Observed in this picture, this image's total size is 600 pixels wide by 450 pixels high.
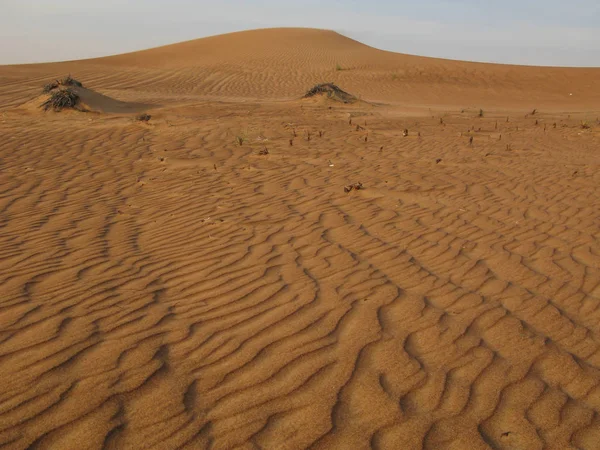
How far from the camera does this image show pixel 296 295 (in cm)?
380

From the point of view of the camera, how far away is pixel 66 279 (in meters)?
4.10

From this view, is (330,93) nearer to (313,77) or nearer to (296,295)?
(313,77)

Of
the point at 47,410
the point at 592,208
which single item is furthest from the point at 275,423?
the point at 592,208

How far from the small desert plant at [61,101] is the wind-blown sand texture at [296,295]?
10.9 feet

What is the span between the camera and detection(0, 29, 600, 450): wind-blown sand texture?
2525 millimetres

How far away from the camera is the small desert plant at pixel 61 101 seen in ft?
43.0

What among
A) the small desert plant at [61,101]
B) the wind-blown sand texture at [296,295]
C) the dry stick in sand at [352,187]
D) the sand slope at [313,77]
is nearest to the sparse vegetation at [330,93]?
the sand slope at [313,77]

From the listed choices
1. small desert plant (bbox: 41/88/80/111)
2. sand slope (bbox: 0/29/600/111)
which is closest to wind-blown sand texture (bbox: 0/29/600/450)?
small desert plant (bbox: 41/88/80/111)

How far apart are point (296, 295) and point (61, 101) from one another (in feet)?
36.9

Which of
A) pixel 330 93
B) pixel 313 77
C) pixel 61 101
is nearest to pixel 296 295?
pixel 61 101

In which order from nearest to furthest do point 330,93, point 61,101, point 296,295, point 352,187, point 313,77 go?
point 296,295
point 352,187
point 61,101
point 330,93
point 313,77

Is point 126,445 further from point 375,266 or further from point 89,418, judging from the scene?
point 375,266

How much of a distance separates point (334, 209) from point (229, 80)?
68.3ft

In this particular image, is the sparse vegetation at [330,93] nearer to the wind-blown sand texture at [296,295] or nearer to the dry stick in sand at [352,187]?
the wind-blown sand texture at [296,295]
